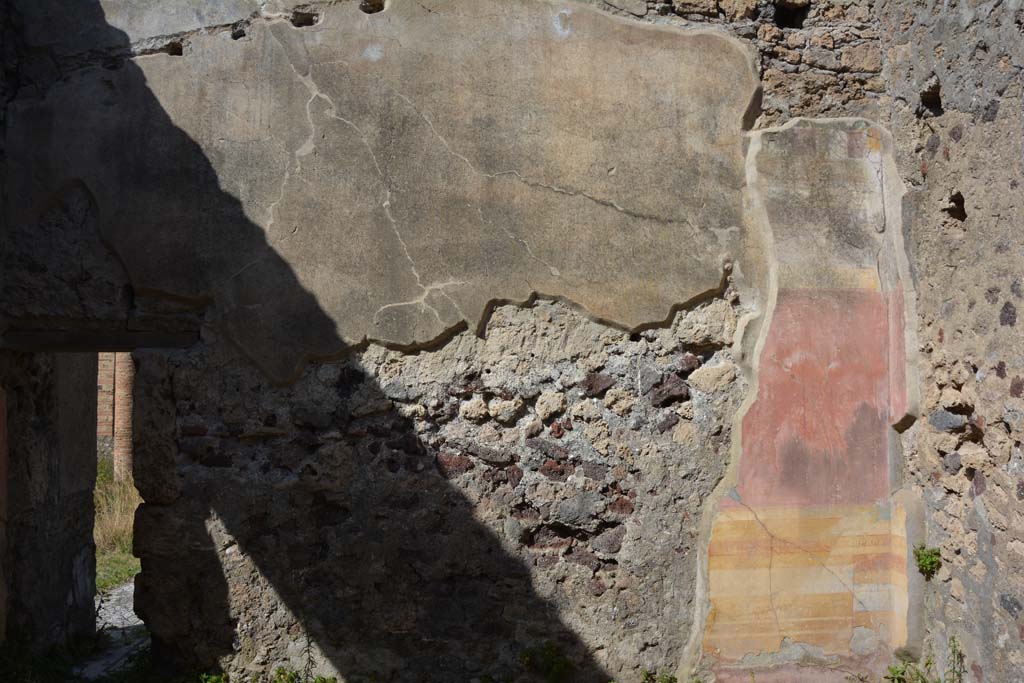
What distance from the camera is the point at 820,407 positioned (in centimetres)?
358

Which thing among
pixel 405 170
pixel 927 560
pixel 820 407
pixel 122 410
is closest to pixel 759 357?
pixel 820 407

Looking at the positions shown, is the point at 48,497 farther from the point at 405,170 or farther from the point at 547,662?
the point at 547,662

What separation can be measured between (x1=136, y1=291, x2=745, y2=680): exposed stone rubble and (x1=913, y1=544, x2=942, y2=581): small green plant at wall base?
861mm

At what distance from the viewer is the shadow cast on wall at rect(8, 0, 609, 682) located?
3459 millimetres

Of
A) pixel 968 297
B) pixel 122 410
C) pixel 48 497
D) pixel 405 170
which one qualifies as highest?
pixel 122 410

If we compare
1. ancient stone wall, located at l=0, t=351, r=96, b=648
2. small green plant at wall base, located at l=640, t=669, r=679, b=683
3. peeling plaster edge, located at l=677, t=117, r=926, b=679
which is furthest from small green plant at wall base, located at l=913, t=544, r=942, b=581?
ancient stone wall, located at l=0, t=351, r=96, b=648

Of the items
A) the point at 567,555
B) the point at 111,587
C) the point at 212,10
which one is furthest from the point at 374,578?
the point at 111,587

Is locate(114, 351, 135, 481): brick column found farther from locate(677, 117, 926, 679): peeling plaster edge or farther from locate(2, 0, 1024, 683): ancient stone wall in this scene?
locate(677, 117, 926, 679): peeling plaster edge

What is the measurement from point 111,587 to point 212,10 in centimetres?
371

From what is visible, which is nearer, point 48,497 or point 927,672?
point 927,672

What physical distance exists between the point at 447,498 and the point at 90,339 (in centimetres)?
158

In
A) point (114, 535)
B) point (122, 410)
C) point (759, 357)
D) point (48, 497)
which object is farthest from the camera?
point (122, 410)

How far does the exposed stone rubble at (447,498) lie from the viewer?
3465 mm

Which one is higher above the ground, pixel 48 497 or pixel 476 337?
pixel 476 337
